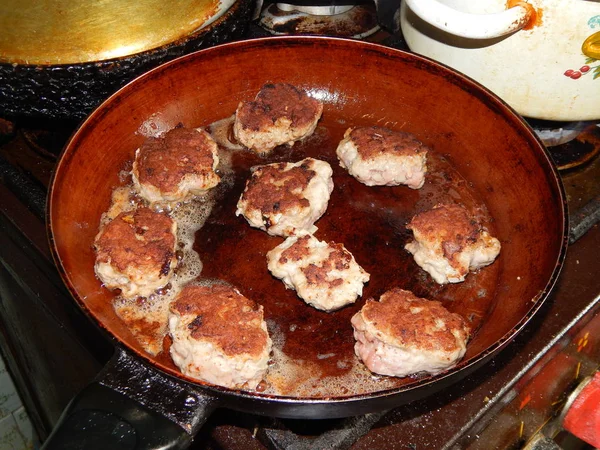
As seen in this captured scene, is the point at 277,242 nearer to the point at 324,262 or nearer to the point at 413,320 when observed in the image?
the point at 324,262

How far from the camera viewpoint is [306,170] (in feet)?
5.24

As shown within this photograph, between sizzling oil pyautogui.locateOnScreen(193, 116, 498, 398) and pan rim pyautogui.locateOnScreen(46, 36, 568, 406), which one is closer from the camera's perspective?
pan rim pyautogui.locateOnScreen(46, 36, 568, 406)

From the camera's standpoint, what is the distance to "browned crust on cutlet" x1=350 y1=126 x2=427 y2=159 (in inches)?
63.4

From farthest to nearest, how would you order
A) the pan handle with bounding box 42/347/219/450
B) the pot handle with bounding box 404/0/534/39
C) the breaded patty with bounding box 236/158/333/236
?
the breaded patty with bounding box 236/158/333/236 → the pot handle with bounding box 404/0/534/39 → the pan handle with bounding box 42/347/219/450

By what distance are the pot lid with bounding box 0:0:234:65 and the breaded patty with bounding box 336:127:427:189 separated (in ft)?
2.03

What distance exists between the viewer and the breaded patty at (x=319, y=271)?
1.40 m

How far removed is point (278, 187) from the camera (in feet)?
5.14

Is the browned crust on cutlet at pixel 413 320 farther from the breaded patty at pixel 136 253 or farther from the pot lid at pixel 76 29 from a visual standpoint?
the pot lid at pixel 76 29

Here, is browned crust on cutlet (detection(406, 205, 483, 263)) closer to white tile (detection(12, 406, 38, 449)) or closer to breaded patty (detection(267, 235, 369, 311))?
breaded patty (detection(267, 235, 369, 311))

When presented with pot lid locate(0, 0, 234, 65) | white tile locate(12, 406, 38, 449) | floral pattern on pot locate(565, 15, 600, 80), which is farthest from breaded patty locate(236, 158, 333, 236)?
white tile locate(12, 406, 38, 449)

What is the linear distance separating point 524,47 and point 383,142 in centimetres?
45

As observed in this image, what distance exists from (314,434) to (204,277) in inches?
18.7

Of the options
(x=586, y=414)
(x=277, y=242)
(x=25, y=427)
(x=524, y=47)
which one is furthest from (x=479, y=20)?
(x=25, y=427)

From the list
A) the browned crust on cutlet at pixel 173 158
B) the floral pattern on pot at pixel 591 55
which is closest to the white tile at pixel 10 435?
the browned crust on cutlet at pixel 173 158
